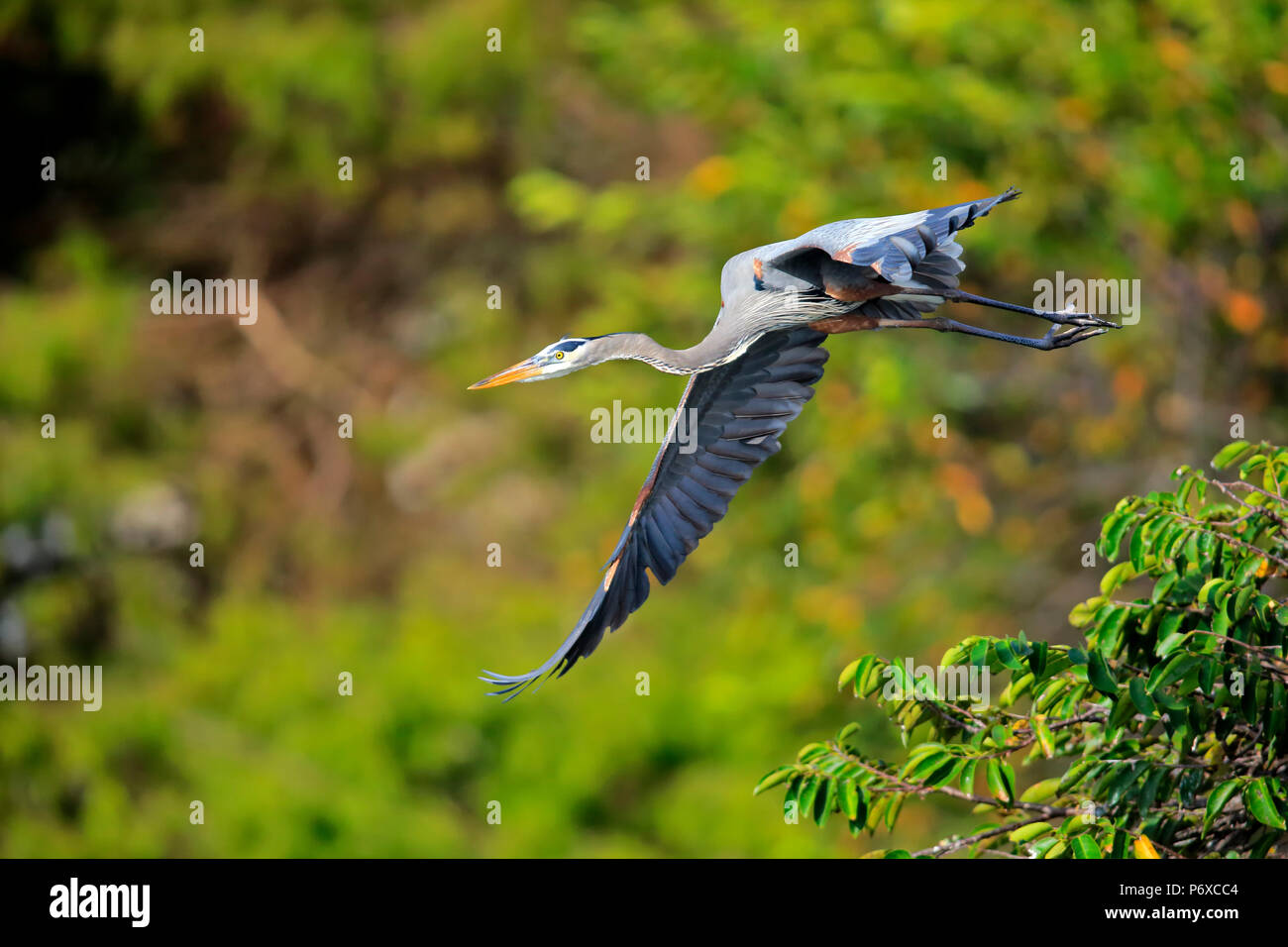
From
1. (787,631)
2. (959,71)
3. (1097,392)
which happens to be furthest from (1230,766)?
(787,631)

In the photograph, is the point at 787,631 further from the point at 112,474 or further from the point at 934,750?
the point at 934,750

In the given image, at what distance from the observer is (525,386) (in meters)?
13.3

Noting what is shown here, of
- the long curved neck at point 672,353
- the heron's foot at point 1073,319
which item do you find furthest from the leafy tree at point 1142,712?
the long curved neck at point 672,353

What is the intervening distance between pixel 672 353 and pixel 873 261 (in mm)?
526

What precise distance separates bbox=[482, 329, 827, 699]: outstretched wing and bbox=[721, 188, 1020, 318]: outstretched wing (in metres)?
0.22

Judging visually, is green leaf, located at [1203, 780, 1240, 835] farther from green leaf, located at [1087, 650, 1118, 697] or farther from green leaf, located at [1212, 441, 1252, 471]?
green leaf, located at [1212, 441, 1252, 471]

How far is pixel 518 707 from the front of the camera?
12383mm

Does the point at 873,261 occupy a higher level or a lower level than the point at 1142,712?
higher

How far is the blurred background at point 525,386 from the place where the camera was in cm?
932

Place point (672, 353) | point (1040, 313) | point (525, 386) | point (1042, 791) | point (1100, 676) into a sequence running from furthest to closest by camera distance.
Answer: point (525, 386)
point (1042, 791)
point (1100, 676)
point (672, 353)
point (1040, 313)

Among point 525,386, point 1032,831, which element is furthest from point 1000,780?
point 525,386

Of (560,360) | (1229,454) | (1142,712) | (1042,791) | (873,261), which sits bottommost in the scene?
(1042,791)

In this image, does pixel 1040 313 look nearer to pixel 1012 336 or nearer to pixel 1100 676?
pixel 1012 336

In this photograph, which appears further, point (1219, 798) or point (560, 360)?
point (1219, 798)
